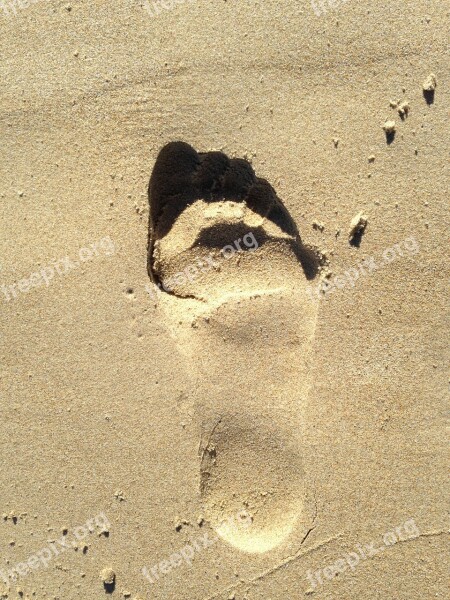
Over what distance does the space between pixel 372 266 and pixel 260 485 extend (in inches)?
62.4

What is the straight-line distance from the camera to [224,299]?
3.10m

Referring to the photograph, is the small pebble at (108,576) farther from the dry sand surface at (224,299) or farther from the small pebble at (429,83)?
the small pebble at (429,83)

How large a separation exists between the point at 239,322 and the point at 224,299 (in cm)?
17

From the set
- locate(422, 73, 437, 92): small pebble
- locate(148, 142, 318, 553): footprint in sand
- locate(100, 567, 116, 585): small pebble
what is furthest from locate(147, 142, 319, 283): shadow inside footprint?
locate(100, 567, 116, 585): small pebble

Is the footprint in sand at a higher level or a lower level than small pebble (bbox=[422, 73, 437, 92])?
lower

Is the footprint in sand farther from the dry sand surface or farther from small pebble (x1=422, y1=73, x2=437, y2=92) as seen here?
small pebble (x1=422, y1=73, x2=437, y2=92)

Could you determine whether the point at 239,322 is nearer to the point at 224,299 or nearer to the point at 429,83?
the point at 224,299

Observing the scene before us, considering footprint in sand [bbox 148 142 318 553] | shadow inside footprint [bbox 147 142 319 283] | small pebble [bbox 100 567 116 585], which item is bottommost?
small pebble [bbox 100 567 116 585]

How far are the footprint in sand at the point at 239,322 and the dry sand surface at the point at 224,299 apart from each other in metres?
0.01

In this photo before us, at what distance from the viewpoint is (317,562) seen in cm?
319

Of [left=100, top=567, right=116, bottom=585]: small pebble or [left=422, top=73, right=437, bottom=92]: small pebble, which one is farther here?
[left=100, top=567, right=116, bottom=585]: small pebble

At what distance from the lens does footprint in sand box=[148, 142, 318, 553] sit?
3.09 metres

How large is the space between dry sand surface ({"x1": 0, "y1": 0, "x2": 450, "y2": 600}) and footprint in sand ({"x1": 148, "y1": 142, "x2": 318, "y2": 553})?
1cm

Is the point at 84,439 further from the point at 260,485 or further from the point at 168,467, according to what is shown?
the point at 260,485
